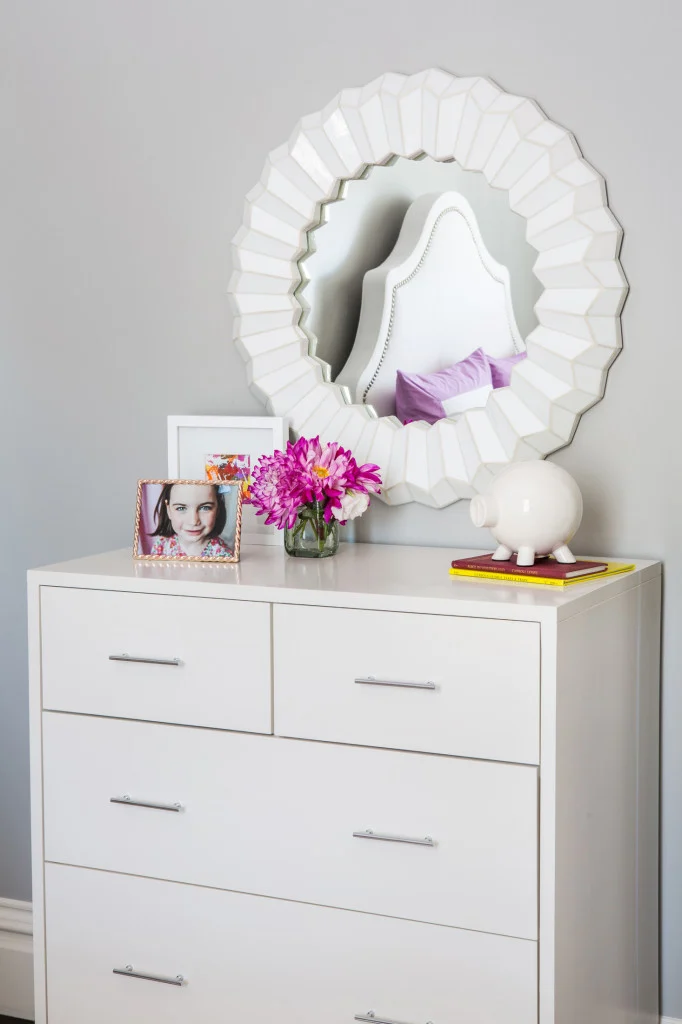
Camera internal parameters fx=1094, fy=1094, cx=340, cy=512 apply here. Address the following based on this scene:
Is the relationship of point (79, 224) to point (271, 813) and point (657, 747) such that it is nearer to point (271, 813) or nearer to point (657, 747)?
point (271, 813)

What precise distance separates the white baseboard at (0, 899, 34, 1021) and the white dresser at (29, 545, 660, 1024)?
53 centimetres

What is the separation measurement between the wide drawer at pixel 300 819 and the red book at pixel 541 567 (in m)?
0.28

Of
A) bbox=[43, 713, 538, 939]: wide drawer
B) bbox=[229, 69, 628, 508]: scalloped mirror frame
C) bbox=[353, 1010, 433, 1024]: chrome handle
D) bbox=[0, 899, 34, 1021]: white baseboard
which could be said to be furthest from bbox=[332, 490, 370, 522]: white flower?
bbox=[0, 899, 34, 1021]: white baseboard

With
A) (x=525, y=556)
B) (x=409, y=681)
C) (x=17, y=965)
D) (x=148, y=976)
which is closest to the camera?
(x=409, y=681)

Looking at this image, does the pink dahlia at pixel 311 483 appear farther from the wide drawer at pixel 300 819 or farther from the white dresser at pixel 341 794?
the wide drawer at pixel 300 819

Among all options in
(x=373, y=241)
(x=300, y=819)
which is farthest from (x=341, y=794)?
(x=373, y=241)

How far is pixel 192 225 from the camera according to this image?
2.10m

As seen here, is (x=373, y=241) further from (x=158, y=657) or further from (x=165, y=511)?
(x=158, y=657)

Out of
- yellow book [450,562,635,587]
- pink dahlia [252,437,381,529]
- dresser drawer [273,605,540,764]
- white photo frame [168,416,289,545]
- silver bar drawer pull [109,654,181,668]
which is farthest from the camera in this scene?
white photo frame [168,416,289,545]

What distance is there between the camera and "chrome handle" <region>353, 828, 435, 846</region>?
147 centimetres

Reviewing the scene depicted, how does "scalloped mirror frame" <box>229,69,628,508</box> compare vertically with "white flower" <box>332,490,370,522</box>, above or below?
above

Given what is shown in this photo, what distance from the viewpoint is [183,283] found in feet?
6.96

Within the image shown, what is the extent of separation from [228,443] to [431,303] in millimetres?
456

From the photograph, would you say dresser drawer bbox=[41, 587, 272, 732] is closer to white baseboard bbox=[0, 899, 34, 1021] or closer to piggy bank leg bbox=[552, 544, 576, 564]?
piggy bank leg bbox=[552, 544, 576, 564]
